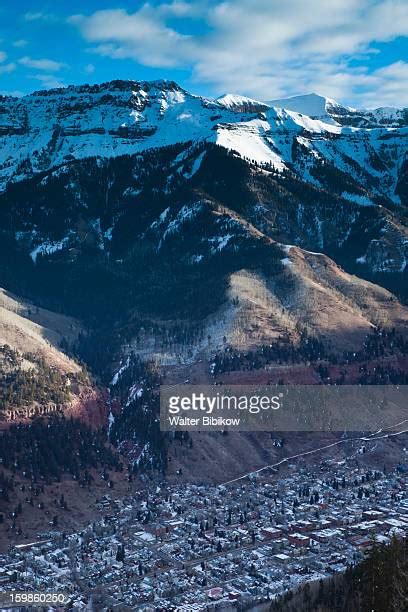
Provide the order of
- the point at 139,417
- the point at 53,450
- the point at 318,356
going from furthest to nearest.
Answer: the point at 318,356 < the point at 139,417 < the point at 53,450

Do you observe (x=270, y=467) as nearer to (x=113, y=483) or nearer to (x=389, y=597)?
(x=113, y=483)

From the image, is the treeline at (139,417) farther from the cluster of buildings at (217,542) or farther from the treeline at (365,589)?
the treeline at (365,589)

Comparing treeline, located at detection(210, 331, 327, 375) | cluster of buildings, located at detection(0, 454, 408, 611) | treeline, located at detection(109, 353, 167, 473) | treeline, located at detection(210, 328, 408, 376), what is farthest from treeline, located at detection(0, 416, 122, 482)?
treeline, located at detection(210, 328, 408, 376)

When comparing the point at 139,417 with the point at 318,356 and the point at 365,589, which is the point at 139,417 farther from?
the point at 365,589

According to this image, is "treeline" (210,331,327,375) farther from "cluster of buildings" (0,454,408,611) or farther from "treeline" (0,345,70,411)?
"cluster of buildings" (0,454,408,611)
